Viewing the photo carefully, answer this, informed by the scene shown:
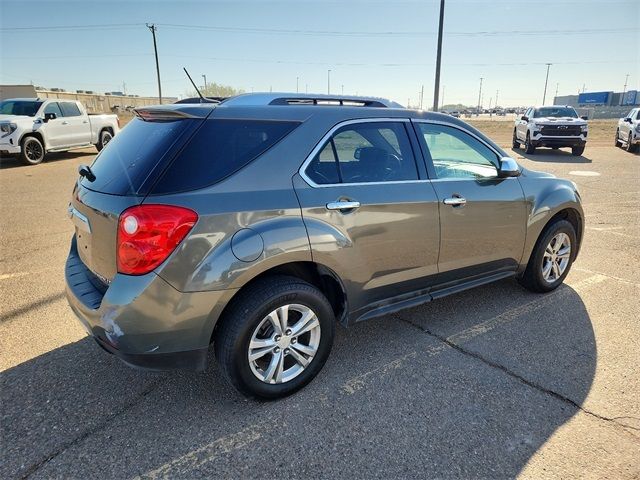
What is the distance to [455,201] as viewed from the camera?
341 centimetres

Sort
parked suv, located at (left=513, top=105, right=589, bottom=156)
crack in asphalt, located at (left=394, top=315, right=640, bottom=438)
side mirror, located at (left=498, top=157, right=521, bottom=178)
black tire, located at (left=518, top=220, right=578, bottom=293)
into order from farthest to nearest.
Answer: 1. parked suv, located at (left=513, top=105, right=589, bottom=156)
2. black tire, located at (left=518, top=220, right=578, bottom=293)
3. side mirror, located at (left=498, top=157, right=521, bottom=178)
4. crack in asphalt, located at (left=394, top=315, right=640, bottom=438)

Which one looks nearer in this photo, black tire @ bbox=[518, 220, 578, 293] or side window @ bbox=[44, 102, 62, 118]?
black tire @ bbox=[518, 220, 578, 293]

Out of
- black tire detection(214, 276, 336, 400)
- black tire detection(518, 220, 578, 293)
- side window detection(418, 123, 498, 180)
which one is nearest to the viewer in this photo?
black tire detection(214, 276, 336, 400)

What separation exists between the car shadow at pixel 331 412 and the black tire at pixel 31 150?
40.2ft

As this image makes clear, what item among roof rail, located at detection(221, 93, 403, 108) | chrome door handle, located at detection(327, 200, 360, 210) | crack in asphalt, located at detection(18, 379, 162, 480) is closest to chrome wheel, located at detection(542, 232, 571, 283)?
roof rail, located at detection(221, 93, 403, 108)

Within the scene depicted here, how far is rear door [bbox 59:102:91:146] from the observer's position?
14.4m

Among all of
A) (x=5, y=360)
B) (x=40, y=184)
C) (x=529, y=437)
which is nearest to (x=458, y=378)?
(x=529, y=437)

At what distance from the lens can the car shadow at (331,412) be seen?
2297mm

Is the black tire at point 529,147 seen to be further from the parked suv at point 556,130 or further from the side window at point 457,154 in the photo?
the side window at point 457,154

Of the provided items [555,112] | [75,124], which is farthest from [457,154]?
[555,112]

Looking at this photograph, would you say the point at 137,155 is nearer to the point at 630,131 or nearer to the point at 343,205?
the point at 343,205

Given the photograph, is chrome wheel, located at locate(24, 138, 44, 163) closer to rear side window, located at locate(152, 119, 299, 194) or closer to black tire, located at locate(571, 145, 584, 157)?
rear side window, located at locate(152, 119, 299, 194)

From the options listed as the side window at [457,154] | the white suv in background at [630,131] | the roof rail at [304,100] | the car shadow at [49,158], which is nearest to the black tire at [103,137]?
the car shadow at [49,158]

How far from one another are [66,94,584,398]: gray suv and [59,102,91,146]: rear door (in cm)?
1339
